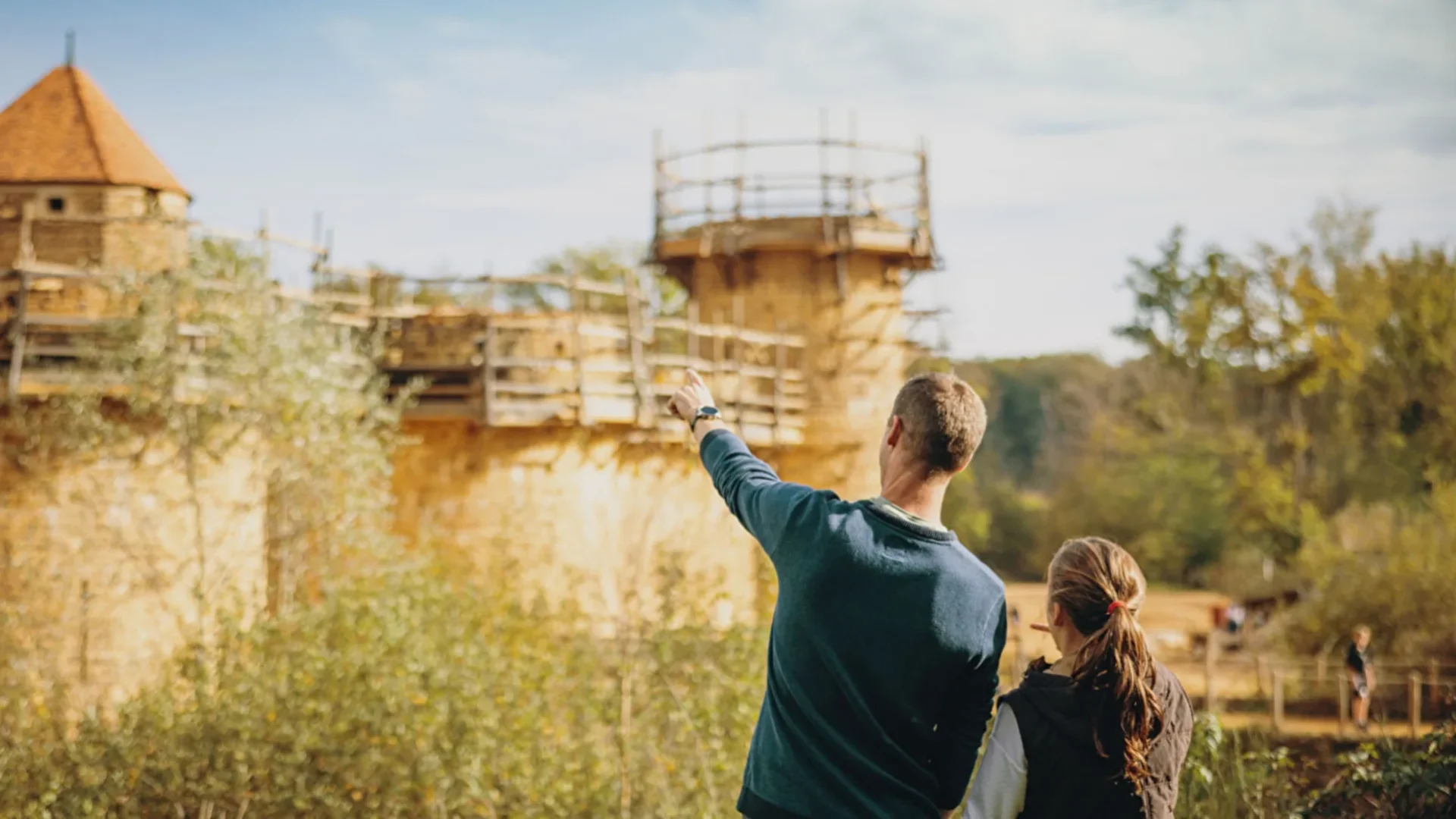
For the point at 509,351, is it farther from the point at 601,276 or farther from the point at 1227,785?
the point at 601,276

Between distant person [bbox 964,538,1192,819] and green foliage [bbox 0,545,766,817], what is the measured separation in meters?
6.26

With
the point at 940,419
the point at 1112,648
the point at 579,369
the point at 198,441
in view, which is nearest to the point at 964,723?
the point at 1112,648

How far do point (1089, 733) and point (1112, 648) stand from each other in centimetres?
20

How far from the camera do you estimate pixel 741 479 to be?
11.0 ft

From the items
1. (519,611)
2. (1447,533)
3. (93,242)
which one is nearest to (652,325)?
(519,611)

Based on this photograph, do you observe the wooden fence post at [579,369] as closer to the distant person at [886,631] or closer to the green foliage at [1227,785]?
the green foliage at [1227,785]

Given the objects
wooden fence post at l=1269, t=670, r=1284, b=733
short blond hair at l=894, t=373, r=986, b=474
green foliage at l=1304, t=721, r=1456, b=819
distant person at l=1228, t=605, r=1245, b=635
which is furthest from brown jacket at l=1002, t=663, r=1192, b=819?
distant person at l=1228, t=605, r=1245, b=635

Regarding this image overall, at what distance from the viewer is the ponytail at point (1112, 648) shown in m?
3.24

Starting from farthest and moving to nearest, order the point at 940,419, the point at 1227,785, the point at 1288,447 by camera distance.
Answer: the point at 1288,447, the point at 1227,785, the point at 940,419

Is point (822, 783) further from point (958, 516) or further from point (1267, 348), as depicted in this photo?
point (958, 516)

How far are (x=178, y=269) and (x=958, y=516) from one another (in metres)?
27.6

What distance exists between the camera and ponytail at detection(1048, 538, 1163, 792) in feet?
10.6

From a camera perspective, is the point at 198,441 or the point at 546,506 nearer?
the point at 198,441

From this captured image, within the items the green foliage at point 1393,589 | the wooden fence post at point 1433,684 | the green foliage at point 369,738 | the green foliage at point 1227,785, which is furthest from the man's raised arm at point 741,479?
the green foliage at point 1393,589
